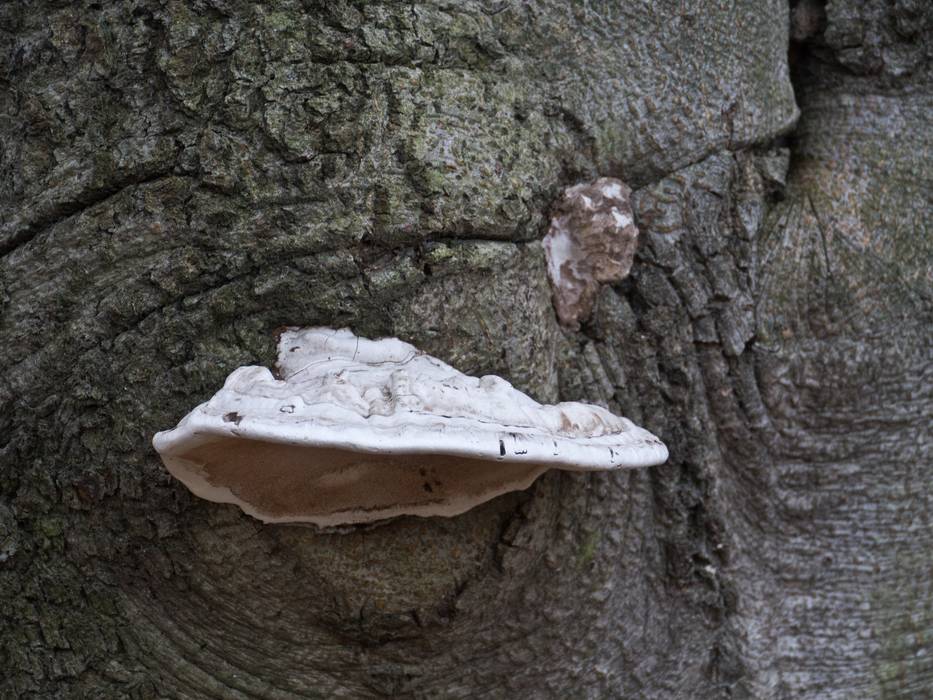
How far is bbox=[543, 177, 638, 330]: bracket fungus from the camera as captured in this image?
184 cm

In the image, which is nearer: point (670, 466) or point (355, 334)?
point (355, 334)

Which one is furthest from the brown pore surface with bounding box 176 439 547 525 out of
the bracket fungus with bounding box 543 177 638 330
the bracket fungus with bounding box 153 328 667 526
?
the bracket fungus with bounding box 543 177 638 330

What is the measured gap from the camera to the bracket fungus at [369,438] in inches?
49.1

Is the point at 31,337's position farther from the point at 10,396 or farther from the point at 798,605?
the point at 798,605

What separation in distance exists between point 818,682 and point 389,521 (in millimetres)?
1351

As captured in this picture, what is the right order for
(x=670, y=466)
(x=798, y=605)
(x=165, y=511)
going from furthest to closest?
(x=798, y=605) < (x=670, y=466) < (x=165, y=511)

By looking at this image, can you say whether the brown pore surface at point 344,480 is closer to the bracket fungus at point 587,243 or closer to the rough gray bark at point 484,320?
the rough gray bark at point 484,320

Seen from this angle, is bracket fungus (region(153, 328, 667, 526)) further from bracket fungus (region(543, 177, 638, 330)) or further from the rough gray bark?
bracket fungus (region(543, 177, 638, 330))

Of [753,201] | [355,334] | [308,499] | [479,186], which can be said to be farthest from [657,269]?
[308,499]

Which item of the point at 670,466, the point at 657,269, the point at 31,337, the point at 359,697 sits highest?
the point at 657,269

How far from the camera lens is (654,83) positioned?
1948 mm

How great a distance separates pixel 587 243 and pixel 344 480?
76cm

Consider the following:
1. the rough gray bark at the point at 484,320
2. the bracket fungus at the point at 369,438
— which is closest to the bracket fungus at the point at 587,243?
the rough gray bark at the point at 484,320

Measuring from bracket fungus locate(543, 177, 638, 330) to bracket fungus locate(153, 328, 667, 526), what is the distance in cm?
40
